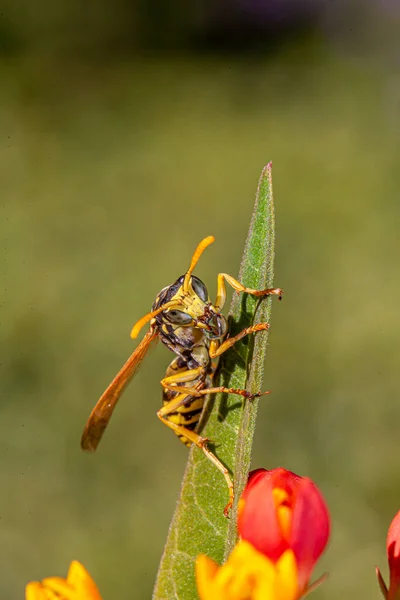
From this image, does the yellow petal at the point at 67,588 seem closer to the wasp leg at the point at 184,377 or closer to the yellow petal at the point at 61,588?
the yellow petal at the point at 61,588

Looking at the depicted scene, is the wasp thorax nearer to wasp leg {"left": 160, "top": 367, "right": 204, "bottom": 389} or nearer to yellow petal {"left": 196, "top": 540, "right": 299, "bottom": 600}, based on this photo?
wasp leg {"left": 160, "top": 367, "right": 204, "bottom": 389}

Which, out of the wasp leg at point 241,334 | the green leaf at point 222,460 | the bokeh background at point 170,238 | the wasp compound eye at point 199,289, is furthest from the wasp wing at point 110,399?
the bokeh background at point 170,238

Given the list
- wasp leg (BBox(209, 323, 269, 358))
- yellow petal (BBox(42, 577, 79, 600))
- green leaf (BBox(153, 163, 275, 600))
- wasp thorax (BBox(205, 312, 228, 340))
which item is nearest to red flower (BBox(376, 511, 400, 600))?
green leaf (BBox(153, 163, 275, 600))

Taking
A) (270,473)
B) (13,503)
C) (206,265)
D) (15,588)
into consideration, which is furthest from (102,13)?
(270,473)

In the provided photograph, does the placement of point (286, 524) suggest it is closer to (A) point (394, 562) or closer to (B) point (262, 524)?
(B) point (262, 524)

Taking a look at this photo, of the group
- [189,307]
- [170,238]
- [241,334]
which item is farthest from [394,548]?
[170,238]

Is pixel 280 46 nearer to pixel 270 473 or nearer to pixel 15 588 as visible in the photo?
pixel 15 588
